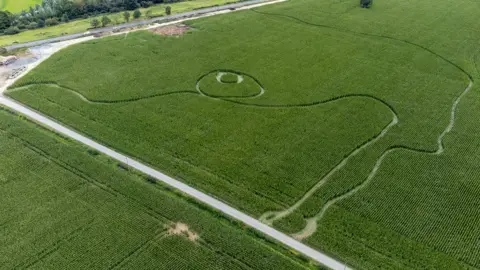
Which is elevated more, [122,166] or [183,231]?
[122,166]

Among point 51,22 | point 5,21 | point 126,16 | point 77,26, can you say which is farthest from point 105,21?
point 5,21

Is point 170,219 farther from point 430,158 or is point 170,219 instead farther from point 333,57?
point 333,57

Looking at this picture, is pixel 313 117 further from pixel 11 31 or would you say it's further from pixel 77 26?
pixel 11 31

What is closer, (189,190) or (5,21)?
(189,190)

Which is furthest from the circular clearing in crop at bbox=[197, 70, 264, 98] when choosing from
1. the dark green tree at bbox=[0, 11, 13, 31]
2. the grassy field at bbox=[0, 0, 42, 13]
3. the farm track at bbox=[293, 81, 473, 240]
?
the grassy field at bbox=[0, 0, 42, 13]

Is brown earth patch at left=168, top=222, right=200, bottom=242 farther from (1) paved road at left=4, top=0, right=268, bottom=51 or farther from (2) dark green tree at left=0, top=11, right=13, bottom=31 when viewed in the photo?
(2) dark green tree at left=0, top=11, right=13, bottom=31
